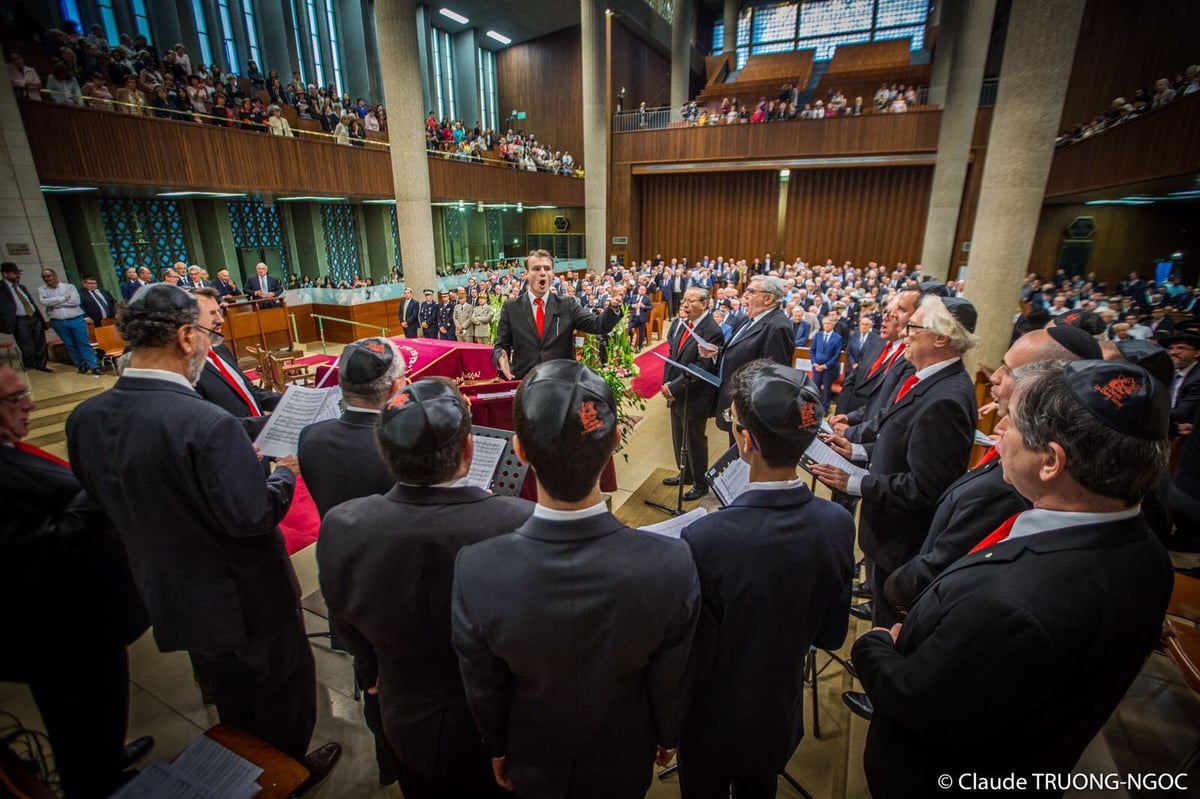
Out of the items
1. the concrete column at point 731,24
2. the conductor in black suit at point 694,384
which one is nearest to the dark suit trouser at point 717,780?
the conductor in black suit at point 694,384

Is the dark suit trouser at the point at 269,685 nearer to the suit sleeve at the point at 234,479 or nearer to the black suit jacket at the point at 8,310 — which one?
the suit sleeve at the point at 234,479

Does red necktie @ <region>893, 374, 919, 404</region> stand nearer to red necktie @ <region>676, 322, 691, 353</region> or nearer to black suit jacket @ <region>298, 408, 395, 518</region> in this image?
red necktie @ <region>676, 322, 691, 353</region>

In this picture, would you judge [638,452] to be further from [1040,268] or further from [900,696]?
[1040,268]

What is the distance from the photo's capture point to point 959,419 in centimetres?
215

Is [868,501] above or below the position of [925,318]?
below

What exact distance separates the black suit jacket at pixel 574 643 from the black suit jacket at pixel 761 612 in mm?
159

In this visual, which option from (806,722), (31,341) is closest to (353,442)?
(806,722)

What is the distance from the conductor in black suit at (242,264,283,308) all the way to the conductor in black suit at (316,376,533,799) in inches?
414

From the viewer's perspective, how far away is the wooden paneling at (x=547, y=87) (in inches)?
885

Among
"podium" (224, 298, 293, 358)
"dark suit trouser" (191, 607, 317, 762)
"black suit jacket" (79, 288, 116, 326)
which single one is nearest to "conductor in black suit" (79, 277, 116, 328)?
"black suit jacket" (79, 288, 116, 326)

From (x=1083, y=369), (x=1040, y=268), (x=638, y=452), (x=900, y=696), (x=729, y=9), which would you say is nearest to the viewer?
(x=1083, y=369)

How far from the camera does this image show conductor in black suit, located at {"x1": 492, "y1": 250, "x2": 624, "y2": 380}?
4051 millimetres

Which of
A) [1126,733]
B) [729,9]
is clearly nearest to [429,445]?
[1126,733]

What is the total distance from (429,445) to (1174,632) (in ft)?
9.99
